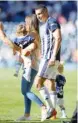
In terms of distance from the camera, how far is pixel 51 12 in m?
10.2

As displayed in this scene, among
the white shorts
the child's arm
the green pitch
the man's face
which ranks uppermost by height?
the man's face

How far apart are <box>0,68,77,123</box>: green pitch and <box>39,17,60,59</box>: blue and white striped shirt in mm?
303

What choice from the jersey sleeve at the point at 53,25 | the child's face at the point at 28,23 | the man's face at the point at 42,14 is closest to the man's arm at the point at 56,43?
the jersey sleeve at the point at 53,25

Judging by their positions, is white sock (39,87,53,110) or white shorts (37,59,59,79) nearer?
white shorts (37,59,59,79)

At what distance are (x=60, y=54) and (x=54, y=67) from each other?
151 mm

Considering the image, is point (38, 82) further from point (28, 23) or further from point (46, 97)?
point (28, 23)

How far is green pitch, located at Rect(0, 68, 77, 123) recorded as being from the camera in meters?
10.3

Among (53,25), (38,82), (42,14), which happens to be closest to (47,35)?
(53,25)

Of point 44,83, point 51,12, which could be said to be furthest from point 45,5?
point 44,83

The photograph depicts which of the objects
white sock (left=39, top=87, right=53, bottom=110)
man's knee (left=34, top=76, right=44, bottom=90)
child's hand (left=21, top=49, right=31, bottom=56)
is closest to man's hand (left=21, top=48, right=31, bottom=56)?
child's hand (left=21, top=49, right=31, bottom=56)

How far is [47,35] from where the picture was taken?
33.5 feet

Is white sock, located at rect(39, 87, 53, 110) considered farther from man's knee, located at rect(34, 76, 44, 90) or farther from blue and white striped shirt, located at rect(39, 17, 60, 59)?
blue and white striped shirt, located at rect(39, 17, 60, 59)

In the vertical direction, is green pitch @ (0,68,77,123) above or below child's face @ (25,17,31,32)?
below

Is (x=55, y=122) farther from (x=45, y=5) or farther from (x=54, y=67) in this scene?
(x=45, y=5)
